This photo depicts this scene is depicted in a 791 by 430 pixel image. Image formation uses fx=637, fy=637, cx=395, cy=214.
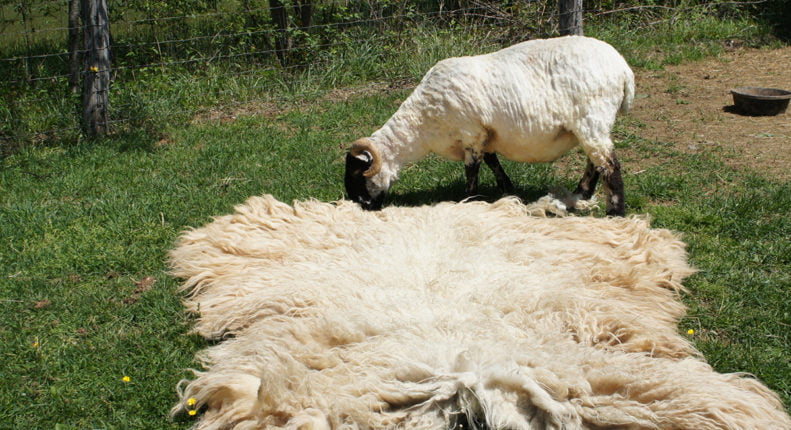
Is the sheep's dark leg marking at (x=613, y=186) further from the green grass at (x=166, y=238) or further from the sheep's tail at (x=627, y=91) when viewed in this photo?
the sheep's tail at (x=627, y=91)

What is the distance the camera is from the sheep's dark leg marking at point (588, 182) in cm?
515

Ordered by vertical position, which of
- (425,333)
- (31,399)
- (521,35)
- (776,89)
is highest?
(521,35)

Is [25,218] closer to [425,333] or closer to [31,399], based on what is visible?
[31,399]

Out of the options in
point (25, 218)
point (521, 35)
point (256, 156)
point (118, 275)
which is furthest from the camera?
point (521, 35)

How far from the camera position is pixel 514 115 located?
4926mm

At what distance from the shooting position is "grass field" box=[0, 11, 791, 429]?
3.34 meters

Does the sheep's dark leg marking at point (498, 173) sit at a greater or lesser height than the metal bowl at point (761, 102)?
lesser

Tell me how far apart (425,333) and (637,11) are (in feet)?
31.8

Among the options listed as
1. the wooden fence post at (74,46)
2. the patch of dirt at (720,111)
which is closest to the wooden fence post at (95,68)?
the wooden fence post at (74,46)

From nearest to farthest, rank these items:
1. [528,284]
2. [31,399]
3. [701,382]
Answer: [701,382], [31,399], [528,284]

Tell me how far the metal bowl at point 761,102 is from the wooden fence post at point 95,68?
23.8ft

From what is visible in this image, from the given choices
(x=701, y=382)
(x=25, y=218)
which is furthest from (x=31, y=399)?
(x=701, y=382)

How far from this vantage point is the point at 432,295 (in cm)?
364

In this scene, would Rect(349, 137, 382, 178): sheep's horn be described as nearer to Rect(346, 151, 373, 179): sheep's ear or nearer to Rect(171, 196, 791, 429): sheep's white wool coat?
Rect(346, 151, 373, 179): sheep's ear
